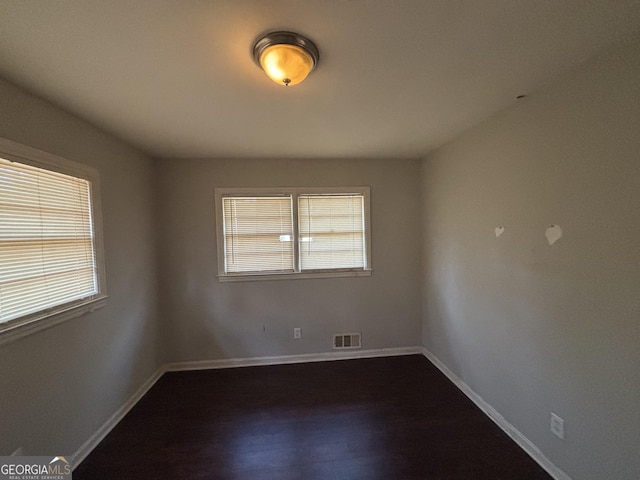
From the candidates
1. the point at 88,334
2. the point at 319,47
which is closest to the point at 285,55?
the point at 319,47

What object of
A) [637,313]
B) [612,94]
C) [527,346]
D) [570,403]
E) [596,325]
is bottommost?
[570,403]

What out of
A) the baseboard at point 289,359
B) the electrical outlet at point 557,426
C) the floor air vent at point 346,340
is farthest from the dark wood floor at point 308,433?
the floor air vent at point 346,340

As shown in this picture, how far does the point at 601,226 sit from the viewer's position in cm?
140

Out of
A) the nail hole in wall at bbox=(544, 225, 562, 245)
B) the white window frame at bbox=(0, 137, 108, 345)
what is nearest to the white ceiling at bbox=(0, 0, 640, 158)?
the white window frame at bbox=(0, 137, 108, 345)

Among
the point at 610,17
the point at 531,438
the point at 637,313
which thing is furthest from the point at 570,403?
the point at 610,17

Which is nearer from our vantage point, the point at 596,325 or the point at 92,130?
the point at 596,325

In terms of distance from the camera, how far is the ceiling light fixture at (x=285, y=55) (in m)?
1.19

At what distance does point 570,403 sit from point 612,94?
A: 5.57ft

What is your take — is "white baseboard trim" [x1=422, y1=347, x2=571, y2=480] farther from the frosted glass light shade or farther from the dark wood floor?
the frosted glass light shade

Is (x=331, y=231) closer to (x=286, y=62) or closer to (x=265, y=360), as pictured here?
(x=265, y=360)

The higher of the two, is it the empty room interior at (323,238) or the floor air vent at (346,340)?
the empty room interior at (323,238)

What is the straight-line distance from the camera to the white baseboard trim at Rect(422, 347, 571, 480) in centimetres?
170

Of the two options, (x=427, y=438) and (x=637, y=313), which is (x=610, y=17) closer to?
(x=637, y=313)

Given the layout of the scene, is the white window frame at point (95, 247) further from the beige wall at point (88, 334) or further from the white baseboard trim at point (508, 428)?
the white baseboard trim at point (508, 428)
